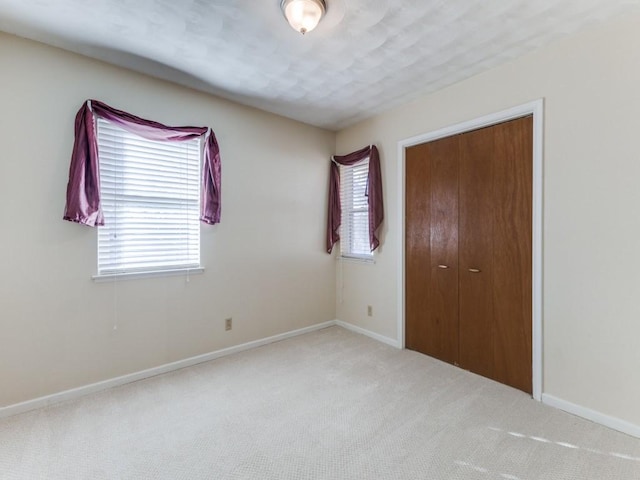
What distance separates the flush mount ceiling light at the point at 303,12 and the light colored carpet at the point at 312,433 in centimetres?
247

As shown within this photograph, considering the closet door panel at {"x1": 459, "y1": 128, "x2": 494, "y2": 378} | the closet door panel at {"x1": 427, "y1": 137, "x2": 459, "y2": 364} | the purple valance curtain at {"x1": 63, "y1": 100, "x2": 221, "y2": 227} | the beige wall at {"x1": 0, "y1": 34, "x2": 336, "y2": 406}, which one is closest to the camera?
the beige wall at {"x1": 0, "y1": 34, "x2": 336, "y2": 406}

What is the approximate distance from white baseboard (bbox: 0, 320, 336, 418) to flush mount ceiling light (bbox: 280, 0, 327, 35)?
2.85 metres

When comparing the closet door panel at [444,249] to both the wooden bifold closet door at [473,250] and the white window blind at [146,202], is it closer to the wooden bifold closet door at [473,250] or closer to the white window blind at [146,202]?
the wooden bifold closet door at [473,250]

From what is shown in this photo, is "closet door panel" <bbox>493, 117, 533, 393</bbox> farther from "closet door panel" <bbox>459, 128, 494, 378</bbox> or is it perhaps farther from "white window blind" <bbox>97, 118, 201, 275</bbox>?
"white window blind" <bbox>97, 118, 201, 275</bbox>

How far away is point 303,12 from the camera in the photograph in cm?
177

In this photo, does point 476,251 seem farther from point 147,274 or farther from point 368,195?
point 147,274

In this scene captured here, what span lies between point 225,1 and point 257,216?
1956mm

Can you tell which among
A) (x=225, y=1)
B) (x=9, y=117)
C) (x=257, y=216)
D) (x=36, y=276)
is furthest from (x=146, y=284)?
(x=225, y=1)

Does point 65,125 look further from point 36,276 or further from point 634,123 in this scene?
point 634,123

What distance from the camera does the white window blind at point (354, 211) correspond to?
378 cm

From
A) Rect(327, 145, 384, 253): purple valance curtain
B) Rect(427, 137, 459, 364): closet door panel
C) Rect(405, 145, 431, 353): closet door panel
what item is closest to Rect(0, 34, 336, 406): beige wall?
Rect(327, 145, 384, 253): purple valance curtain

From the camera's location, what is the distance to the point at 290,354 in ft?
10.5

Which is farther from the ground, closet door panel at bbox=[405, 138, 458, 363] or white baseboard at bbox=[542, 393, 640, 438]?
closet door panel at bbox=[405, 138, 458, 363]

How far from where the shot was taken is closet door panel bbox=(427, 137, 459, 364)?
114 inches
